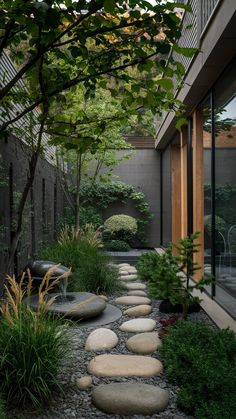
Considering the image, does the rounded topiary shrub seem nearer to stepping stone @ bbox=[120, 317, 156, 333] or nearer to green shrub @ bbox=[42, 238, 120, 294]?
green shrub @ bbox=[42, 238, 120, 294]

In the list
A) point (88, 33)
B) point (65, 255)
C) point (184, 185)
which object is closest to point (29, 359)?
point (88, 33)

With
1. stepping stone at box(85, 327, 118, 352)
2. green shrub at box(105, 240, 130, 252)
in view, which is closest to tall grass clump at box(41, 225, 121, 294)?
stepping stone at box(85, 327, 118, 352)

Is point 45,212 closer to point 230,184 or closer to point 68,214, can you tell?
point 68,214

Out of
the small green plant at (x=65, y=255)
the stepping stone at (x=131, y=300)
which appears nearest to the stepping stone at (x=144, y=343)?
the stepping stone at (x=131, y=300)

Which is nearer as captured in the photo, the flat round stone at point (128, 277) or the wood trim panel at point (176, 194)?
the flat round stone at point (128, 277)

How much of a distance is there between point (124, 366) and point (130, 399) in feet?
1.96

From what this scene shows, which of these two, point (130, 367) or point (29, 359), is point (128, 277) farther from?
point (29, 359)

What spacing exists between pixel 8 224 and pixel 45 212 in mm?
3770

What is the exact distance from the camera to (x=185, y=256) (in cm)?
452

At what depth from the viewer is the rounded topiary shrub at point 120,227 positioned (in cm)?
1210

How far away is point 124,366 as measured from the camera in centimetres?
338

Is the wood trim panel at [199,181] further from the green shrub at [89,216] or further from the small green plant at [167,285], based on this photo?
the green shrub at [89,216]

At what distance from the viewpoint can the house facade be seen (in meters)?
4.44

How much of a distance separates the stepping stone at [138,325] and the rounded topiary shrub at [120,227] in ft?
24.5
